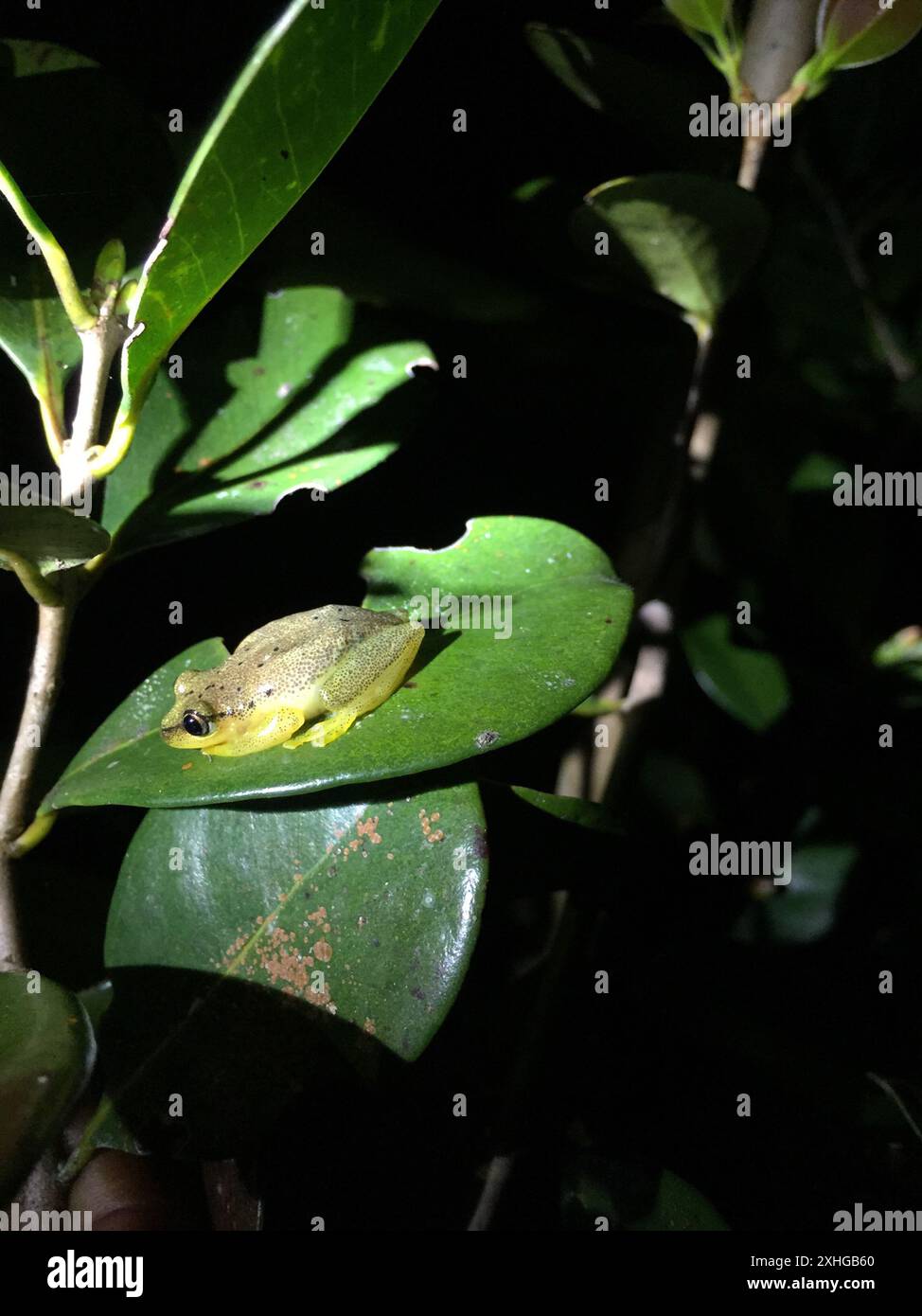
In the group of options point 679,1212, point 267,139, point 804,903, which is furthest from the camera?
point 804,903

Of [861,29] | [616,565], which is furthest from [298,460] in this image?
[861,29]

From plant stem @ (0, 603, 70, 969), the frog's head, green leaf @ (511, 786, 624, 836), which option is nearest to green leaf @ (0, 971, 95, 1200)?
plant stem @ (0, 603, 70, 969)

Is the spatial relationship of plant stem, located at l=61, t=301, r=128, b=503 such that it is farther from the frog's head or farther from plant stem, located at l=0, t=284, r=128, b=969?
the frog's head

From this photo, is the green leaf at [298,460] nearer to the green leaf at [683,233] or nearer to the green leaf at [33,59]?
the green leaf at [683,233]

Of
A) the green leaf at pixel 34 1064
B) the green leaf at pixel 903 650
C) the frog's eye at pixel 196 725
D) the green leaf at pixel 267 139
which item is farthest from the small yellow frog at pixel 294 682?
the green leaf at pixel 903 650

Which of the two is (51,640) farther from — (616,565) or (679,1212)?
(679,1212)
